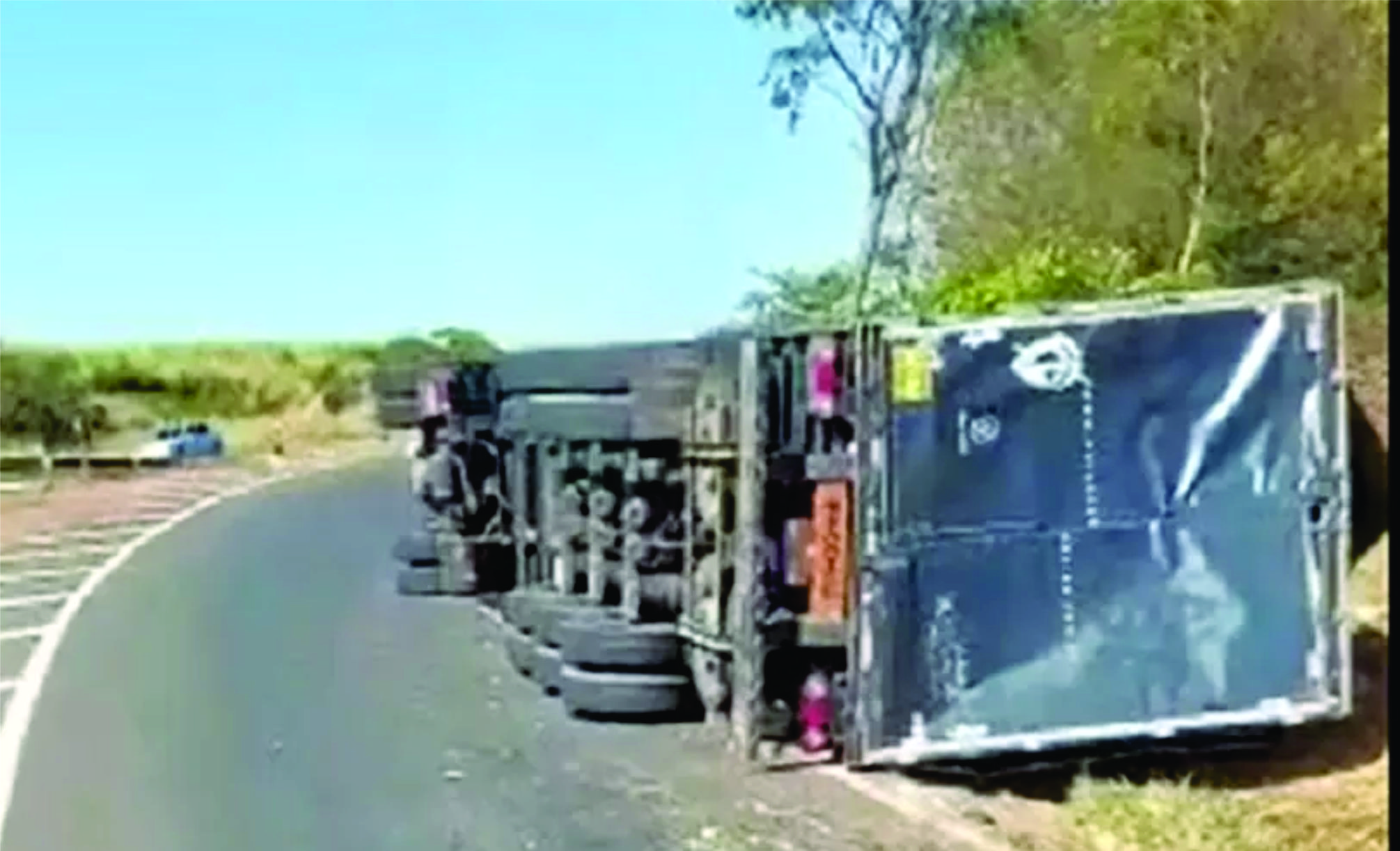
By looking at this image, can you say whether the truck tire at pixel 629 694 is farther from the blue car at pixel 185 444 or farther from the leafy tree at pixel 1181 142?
the blue car at pixel 185 444

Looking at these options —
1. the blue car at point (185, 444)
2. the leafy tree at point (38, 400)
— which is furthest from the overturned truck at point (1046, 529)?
the leafy tree at point (38, 400)

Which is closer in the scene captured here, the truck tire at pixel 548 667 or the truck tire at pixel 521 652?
the truck tire at pixel 548 667

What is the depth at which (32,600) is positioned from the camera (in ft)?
→ 48.9

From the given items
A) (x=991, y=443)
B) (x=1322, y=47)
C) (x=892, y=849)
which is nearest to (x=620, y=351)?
(x=991, y=443)

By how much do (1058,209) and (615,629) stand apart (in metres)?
11.4

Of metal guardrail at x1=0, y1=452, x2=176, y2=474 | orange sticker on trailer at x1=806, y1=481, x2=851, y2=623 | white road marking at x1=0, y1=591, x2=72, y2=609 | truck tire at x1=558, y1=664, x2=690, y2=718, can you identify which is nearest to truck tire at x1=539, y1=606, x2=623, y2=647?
truck tire at x1=558, y1=664, x2=690, y2=718

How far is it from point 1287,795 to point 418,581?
7676 millimetres

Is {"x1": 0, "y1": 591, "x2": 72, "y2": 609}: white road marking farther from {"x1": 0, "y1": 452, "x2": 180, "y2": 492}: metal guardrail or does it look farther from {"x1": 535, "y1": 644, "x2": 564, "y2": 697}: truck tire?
{"x1": 0, "y1": 452, "x2": 180, "y2": 492}: metal guardrail

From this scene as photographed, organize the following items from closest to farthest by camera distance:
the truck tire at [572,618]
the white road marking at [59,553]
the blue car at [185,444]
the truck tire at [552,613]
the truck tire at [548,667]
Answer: the truck tire at [572,618], the truck tire at [548,667], the truck tire at [552,613], the white road marking at [59,553], the blue car at [185,444]

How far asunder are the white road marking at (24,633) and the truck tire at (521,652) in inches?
109

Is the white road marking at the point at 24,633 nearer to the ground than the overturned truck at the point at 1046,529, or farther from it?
nearer to the ground

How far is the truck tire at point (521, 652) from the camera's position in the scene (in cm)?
1105

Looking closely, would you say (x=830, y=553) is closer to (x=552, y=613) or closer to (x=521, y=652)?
(x=552, y=613)

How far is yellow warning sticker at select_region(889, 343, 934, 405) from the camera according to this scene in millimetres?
8469
